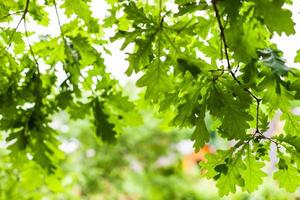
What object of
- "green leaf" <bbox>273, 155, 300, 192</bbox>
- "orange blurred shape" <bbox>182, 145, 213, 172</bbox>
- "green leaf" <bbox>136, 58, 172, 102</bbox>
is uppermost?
"orange blurred shape" <bbox>182, 145, 213, 172</bbox>

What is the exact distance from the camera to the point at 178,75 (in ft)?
3.45

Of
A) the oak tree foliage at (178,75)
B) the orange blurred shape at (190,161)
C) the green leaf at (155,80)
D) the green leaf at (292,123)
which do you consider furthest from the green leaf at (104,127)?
the orange blurred shape at (190,161)

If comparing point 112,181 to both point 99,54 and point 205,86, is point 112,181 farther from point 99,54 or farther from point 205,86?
point 205,86

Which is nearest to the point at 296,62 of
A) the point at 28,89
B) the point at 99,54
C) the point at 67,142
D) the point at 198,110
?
the point at 198,110

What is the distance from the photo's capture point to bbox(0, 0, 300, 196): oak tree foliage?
0.83 metres

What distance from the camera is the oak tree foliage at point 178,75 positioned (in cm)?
83

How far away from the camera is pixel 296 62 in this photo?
2.94ft

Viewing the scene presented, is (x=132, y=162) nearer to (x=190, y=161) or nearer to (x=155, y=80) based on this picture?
(x=190, y=161)

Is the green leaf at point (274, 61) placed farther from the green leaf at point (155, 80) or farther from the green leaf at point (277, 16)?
the green leaf at point (155, 80)

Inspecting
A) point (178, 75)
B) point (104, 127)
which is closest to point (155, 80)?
point (178, 75)

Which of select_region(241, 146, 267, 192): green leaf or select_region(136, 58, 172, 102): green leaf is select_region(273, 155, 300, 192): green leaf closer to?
select_region(241, 146, 267, 192): green leaf

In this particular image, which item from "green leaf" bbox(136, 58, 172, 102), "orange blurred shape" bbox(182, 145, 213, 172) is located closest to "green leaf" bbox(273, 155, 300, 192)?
"green leaf" bbox(136, 58, 172, 102)

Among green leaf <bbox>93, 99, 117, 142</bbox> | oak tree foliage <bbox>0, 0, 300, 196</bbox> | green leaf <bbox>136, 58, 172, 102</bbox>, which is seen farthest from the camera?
green leaf <bbox>93, 99, 117, 142</bbox>

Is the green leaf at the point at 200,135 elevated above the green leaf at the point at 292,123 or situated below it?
below
